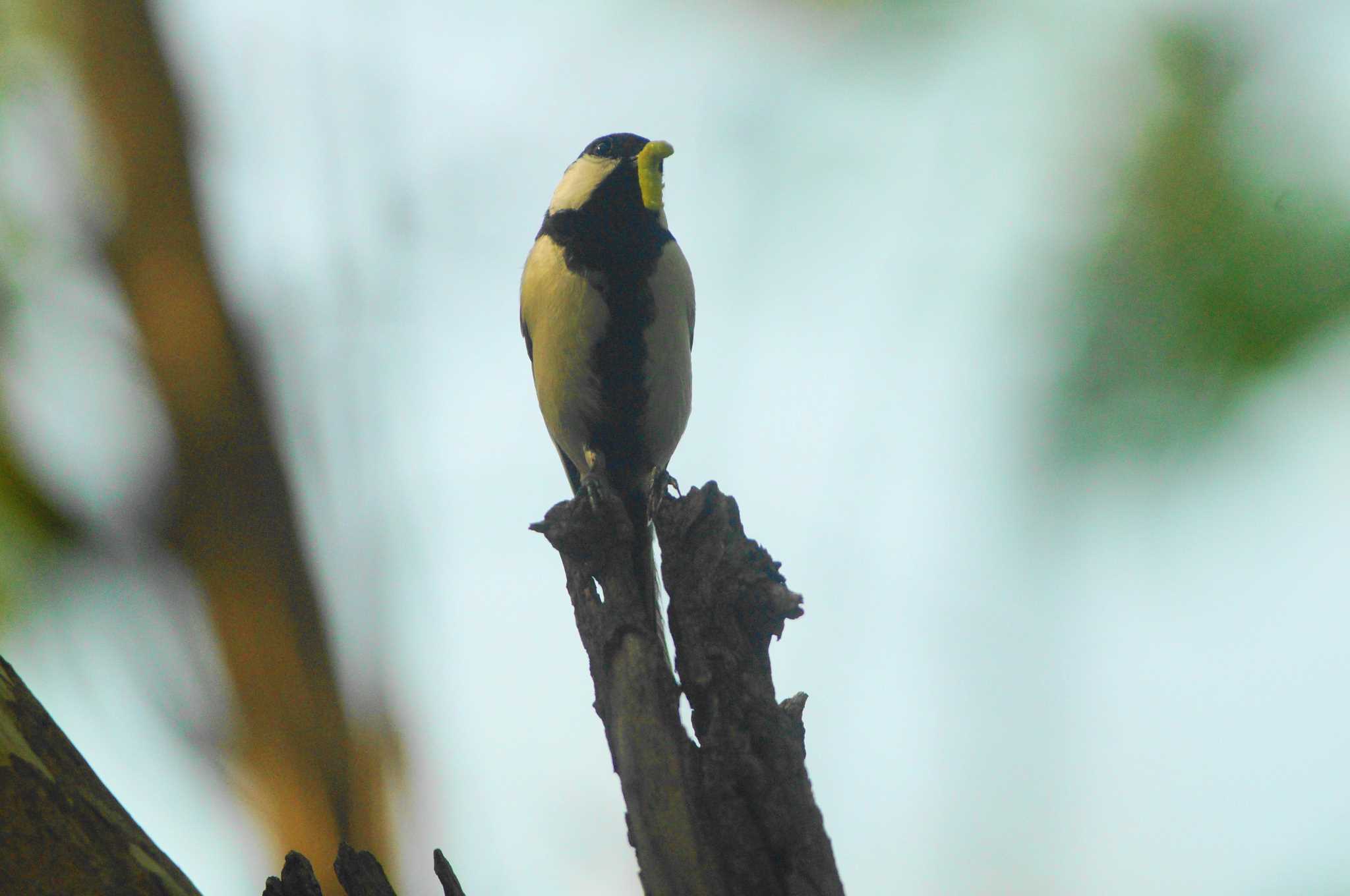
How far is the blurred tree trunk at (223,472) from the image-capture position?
328 centimetres

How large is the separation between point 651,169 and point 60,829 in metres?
2.36

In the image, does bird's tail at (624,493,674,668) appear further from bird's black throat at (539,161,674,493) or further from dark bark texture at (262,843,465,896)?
dark bark texture at (262,843,465,896)

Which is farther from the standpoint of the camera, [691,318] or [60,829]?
[691,318]

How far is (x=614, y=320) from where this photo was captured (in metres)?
3.15

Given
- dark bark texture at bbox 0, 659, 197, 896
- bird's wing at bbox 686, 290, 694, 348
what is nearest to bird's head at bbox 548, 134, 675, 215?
bird's wing at bbox 686, 290, 694, 348

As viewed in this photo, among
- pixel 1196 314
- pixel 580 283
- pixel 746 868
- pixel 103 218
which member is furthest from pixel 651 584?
pixel 103 218

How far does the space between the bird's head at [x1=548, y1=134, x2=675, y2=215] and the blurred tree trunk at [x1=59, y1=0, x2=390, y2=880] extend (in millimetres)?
1202

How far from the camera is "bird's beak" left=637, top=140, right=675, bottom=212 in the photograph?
321 centimetres

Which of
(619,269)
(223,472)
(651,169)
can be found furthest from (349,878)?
(651,169)

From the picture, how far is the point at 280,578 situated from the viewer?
3.42 meters

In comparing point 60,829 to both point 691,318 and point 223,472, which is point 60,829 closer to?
point 223,472

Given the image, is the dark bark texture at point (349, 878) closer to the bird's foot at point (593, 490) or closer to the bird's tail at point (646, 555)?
the bird's foot at point (593, 490)

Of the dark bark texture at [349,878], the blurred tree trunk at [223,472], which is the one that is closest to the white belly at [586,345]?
the blurred tree trunk at [223,472]

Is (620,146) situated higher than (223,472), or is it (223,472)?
(620,146)
